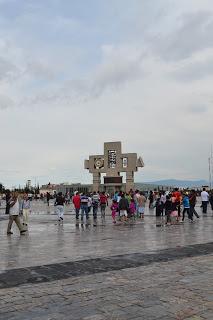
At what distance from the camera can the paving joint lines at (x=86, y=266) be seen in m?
7.50

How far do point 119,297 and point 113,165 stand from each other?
62553mm

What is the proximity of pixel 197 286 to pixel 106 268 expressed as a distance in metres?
2.16

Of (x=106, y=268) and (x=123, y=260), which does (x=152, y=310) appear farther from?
(x=123, y=260)

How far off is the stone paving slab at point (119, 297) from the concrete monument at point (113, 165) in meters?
59.3

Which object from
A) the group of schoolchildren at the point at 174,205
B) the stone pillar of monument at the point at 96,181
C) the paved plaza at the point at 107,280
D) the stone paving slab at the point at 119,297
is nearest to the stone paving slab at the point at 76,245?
the paved plaza at the point at 107,280

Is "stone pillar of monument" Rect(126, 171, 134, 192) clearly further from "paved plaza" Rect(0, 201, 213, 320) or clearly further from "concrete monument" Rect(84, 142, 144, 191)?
"paved plaza" Rect(0, 201, 213, 320)

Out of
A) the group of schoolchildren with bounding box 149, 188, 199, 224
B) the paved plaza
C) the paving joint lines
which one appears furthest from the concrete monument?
the paving joint lines

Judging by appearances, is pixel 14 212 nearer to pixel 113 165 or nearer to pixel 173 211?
pixel 173 211

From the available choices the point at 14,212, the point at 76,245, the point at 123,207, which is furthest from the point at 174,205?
the point at 76,245

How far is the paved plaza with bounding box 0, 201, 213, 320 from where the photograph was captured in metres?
5.57

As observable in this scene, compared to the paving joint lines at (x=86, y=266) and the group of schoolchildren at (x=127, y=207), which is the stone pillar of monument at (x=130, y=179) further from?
the paving joint lines at (x=86, y=266)

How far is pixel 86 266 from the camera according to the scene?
8.65 m

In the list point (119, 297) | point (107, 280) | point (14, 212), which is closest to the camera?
point (119, 297)

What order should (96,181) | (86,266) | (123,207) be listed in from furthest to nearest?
(96,181), (123,207), (86,266)
